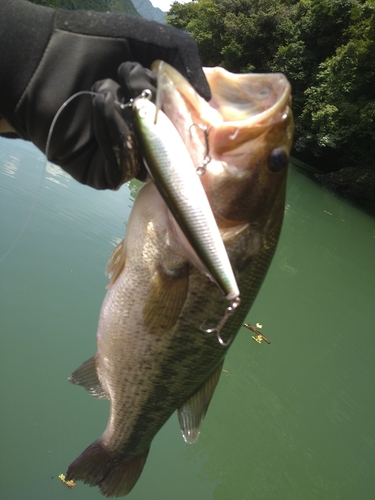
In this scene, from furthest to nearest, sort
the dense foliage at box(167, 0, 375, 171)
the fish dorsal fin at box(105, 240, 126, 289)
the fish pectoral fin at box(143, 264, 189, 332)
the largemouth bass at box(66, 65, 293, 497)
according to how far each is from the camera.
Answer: the dense foliage at box(167, 0, 375, 171) < the fish dorsal fin at box(105, 240, 126, 289) < the fish pectoral fin at box(143, 264, 189, 332) < the largemouth bass at box(66, 65, 293, 497)

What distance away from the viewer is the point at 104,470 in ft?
6.53

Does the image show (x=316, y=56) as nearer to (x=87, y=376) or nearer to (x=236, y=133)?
(x=236, y=133)

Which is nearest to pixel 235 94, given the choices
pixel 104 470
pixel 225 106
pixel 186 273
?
pixel 225 106

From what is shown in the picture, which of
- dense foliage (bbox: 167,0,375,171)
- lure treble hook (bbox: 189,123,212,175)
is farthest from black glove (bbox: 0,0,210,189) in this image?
dense foliage (bbox: 167,0,375,171)

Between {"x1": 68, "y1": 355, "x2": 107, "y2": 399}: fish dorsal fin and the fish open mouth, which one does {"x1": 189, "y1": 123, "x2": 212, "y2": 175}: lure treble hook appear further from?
{"x1": 68, "y1": 355, "x2": 107, "y2": 399}: fish dorsal fin

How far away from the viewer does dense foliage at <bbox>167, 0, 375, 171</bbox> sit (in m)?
20.9

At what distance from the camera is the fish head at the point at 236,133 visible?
52.6 inches

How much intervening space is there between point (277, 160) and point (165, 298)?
657 millimetres

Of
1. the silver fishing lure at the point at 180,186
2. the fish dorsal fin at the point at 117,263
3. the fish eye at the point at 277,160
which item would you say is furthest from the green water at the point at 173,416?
the fish eye at the point at 277,160

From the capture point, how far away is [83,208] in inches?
256

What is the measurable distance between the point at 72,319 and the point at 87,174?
309cm

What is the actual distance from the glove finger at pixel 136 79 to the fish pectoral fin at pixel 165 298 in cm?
62

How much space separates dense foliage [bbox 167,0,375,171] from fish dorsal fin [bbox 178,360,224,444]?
21.4 metres

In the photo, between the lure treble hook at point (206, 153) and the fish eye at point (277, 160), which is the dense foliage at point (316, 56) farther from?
the lure treble hook at point (206, 153)
